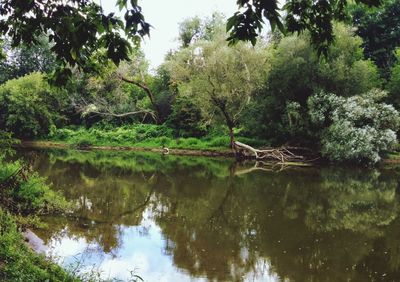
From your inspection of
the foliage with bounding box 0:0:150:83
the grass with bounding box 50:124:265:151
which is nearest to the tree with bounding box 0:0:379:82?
the foliage with bounding box 0:0:150:83

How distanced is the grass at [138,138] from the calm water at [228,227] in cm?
1221

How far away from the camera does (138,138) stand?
36469 mm

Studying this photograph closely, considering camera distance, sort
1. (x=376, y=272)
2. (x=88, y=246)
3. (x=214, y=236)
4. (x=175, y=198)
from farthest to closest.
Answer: (x=175, y=198) < (x=214, y=236) < (x=88, y=246) < (x=376, y=272)

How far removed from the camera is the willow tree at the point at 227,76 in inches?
1118

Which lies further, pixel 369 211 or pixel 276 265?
pixel 369 211

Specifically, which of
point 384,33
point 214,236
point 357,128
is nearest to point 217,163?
point 357,128

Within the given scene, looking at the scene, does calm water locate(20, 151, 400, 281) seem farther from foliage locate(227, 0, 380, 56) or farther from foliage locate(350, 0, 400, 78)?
foliage locate(350, 0, 400, 78)

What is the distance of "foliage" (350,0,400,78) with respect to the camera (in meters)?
41.2

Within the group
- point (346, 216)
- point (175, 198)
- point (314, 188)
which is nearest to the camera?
point (346, 216)

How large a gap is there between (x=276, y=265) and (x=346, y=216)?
5.38 meters

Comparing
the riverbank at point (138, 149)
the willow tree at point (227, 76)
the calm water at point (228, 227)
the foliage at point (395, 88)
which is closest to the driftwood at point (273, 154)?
the willow tree at point (227, 76)

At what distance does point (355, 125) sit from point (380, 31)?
21.0 metres

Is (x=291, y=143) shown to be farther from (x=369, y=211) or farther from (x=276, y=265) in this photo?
(x=276, y=265)

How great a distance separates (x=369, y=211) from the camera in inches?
530
